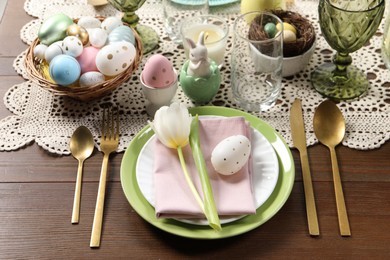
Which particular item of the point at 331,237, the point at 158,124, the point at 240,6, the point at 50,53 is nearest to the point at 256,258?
the point at 331,237

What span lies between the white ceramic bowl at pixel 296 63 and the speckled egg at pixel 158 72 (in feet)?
0.66

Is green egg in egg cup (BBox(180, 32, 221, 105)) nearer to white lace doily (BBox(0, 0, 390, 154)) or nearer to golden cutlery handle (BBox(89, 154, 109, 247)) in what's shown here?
white lace doily (BBox(0, 0, 390, 154))

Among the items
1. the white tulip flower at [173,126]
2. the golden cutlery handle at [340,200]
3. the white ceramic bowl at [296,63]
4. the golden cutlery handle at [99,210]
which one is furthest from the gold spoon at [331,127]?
the golden cutlery handle at [99,210]

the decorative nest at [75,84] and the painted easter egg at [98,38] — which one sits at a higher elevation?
the painted easter egg at [98,38]

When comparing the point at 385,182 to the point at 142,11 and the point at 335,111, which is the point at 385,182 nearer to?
the point at 335,111

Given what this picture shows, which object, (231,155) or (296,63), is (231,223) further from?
(296,63)

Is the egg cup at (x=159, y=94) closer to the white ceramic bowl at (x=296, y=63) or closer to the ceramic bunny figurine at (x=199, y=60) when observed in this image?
the ceramic bunny figurine at (x=199, y=60)

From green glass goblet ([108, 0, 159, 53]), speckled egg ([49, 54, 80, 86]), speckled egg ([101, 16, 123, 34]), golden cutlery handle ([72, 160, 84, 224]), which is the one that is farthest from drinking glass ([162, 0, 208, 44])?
golden cutlery handle ([72, 160, 84, 224])

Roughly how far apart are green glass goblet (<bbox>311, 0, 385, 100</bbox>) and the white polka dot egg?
243 mm

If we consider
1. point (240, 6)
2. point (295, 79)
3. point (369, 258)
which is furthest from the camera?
point (240, 6)

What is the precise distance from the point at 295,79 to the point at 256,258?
367mm

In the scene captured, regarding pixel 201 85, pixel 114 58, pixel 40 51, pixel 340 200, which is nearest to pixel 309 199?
pixel 340 200

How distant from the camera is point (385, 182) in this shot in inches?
30.6

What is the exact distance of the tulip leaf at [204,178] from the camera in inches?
26.7
